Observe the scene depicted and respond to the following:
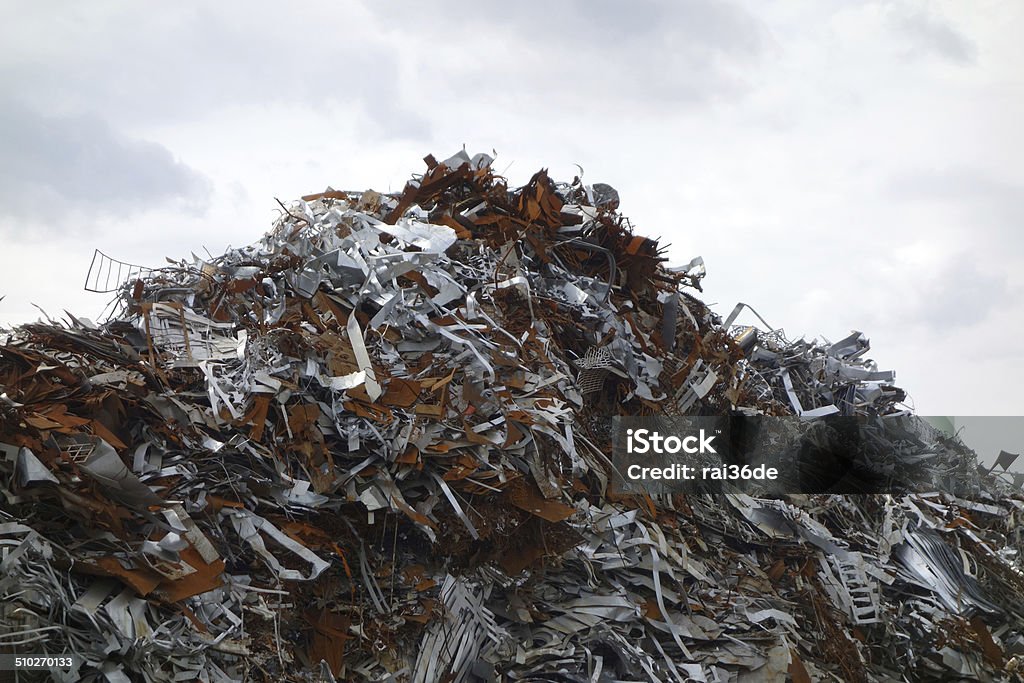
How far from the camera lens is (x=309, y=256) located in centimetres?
633

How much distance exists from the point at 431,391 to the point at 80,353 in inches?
86.5

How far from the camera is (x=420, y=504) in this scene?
17.1 ft

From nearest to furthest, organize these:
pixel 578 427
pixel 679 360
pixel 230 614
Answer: pixel 230 614
pixel 578 427
pixel 679 360

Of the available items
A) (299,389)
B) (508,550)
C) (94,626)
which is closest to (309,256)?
(299,389)

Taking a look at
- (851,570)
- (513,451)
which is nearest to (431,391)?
(513,451)

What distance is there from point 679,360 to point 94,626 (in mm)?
4834

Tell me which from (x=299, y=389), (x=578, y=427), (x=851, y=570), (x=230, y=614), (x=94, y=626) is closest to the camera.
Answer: (x=94, y=626)

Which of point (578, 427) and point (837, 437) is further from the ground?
point (837, 437)

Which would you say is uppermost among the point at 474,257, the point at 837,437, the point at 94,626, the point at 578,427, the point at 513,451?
the point at 474,257

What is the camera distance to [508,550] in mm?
5605

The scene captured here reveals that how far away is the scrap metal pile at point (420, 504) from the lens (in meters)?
4.60

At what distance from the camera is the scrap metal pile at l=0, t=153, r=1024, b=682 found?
15.1 ft

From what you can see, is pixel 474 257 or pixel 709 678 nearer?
pixel 709 678

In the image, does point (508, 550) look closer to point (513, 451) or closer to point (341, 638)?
point (513, 451)
